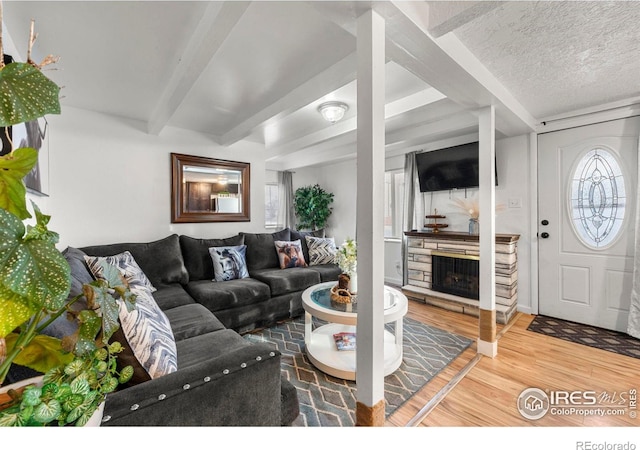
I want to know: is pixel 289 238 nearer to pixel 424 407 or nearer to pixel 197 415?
pixel 424 407

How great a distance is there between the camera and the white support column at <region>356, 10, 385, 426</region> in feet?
3.89

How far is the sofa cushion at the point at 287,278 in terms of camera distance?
9.53 feet

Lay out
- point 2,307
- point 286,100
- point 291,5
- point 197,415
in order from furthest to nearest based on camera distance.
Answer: point 286,100 < point 291,5 < point 197,415 < point 2,307

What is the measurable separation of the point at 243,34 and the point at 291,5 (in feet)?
1.32

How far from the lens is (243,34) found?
5.35 feet

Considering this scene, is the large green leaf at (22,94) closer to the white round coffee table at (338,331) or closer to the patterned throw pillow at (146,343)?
the patterned throw pillow at (146,343)

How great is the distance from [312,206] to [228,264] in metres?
2.84

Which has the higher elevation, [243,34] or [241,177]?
[243,34]

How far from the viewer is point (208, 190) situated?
3590mm

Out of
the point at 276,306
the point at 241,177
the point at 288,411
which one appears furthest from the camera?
the point at 241,177

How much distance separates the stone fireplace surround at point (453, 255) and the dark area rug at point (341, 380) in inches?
28.2

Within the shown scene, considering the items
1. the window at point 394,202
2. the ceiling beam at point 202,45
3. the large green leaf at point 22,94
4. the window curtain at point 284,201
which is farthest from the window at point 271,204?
the large green leaf at point 22,94

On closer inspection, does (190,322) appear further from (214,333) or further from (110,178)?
(110,178)
